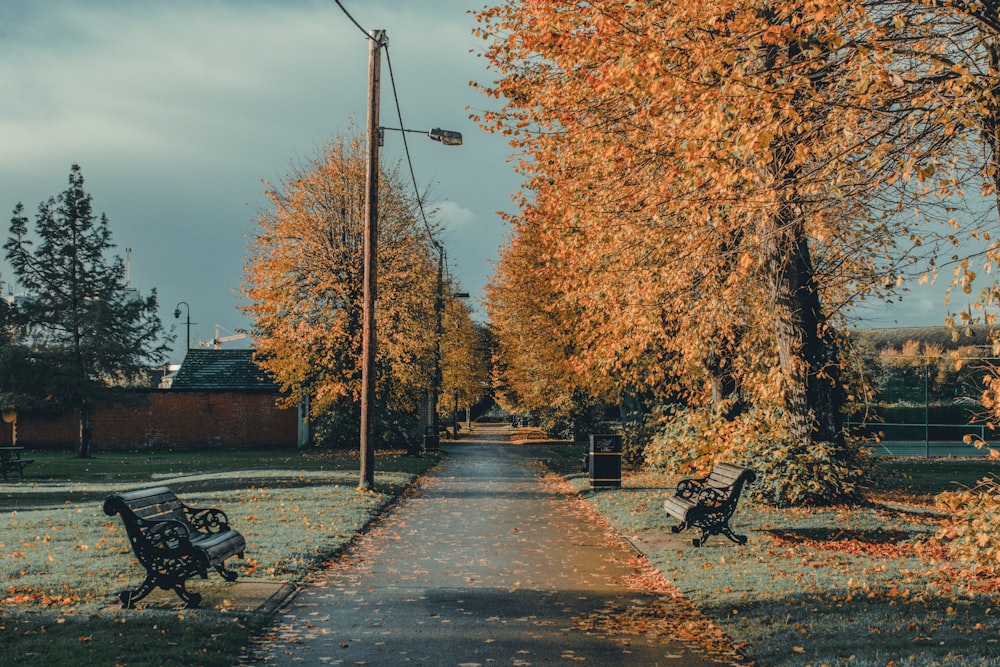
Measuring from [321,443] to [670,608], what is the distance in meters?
31.0

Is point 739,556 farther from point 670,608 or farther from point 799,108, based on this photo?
point 799,108

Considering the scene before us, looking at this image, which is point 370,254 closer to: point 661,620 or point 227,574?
point 227,574

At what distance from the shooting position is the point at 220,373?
148 feet

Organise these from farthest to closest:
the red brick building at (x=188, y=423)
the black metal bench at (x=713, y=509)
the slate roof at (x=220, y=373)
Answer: the slate roof at (x=220, y=373), the red brick building at (x=188, y=423), the black metal bench at (x=713, y=509)

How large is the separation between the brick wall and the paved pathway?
1164 inches

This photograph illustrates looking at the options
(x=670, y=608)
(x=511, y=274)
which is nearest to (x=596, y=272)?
(x=670, y=608)

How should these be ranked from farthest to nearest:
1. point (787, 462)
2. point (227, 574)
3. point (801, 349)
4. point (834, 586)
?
point (801, 349)
point (787, 462)
point (227, 574)
point (834, 586)

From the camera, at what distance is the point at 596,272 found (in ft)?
61.0

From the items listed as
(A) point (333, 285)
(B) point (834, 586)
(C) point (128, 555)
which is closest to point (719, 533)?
(B) point (834, 586)

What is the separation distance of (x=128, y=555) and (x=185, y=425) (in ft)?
110

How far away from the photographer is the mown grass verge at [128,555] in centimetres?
664

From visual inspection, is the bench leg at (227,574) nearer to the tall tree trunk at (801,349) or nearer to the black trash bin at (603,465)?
the tall tree trunk at (801,349)

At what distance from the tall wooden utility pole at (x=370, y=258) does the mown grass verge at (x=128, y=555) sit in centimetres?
99

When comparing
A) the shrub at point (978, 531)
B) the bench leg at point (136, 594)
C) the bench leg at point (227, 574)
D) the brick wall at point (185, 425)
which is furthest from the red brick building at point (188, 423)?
the shrub at point (978, 531)
